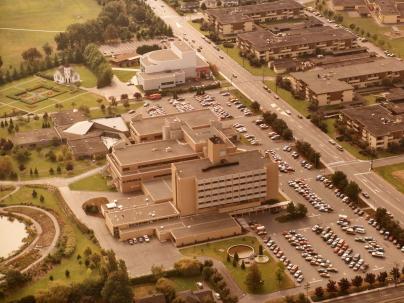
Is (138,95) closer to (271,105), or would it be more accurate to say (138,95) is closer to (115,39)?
(271,105)

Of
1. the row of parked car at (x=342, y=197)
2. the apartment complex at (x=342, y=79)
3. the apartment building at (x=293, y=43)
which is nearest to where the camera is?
the row of parked car at (x=342, y=197)

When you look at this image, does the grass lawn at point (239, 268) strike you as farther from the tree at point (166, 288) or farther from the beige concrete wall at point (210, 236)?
the tree at point (166, 288)

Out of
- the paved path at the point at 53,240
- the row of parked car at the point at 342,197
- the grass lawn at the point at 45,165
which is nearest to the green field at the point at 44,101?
the grass lawn at the point at 45,165

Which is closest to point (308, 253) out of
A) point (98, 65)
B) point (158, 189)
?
point (158, 189)

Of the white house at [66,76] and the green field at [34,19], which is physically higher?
the green field at [34,19]

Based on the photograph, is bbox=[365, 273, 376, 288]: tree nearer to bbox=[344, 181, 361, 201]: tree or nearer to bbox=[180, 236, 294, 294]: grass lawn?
bbox=[180, 236, 294, 294]: grass lawn

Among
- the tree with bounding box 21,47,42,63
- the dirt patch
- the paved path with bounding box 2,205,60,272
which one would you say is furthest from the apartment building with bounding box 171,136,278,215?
the tree with bounding box 21,47,42,63

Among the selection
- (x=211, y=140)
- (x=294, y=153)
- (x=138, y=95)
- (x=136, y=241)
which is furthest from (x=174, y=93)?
(x=136, y=241)
